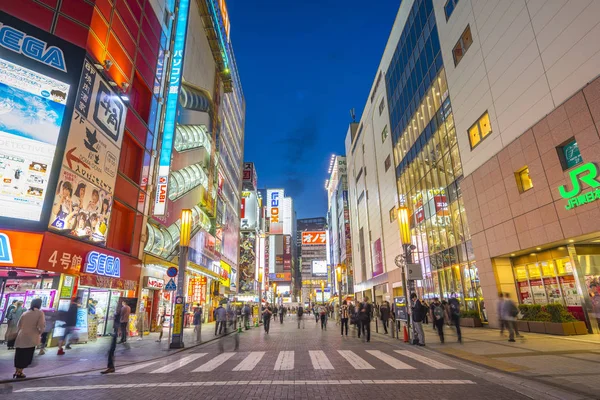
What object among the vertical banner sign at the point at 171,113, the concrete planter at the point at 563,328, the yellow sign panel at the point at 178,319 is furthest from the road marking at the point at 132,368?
the concrete planter at the point at 563,328

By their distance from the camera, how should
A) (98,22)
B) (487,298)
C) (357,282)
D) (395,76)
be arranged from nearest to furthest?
1. (98,22)
2. (487,298)
3. (395,76)
4. (357,282)

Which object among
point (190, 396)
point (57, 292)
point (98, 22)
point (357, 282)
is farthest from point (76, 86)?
point (357, 282)

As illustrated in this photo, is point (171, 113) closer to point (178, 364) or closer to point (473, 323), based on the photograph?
point (178, 364)

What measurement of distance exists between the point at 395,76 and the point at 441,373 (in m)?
36.2

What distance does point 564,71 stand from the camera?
561 inches

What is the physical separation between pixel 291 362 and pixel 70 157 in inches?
473

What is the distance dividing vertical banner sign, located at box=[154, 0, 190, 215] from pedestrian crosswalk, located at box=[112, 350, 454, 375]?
13.1m

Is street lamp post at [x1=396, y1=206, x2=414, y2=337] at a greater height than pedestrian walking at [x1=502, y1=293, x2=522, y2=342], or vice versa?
street lamp post at [x1=396, y1=206, x2=414, y2=337]

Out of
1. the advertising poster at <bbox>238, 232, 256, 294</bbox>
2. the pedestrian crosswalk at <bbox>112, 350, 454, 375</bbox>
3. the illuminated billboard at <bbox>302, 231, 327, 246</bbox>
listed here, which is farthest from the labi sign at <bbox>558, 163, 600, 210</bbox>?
the illuminated billboard at <bbox>302, 231, 327, 246</bbox>

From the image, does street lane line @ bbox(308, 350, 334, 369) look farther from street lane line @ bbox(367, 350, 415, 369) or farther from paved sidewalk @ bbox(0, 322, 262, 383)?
paved sidewalk @ bbox(0, 322, 262, 383)

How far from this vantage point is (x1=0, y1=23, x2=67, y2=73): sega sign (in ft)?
42.3

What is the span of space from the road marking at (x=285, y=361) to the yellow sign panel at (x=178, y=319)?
484 centimetres

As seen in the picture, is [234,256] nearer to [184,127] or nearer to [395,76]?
[184,127]

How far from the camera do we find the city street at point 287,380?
626 centimetres
